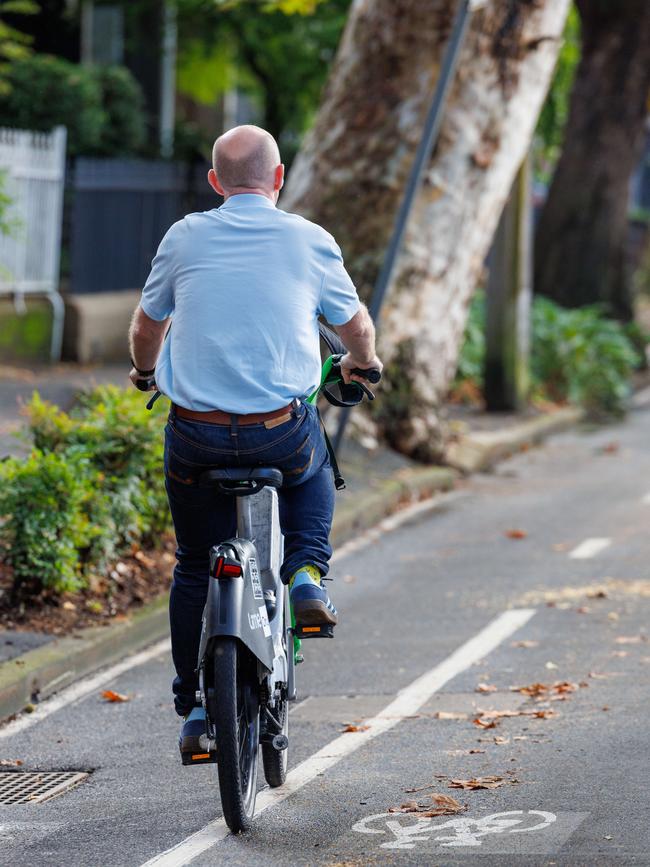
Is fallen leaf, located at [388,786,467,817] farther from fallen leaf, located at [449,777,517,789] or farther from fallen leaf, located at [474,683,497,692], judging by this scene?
fallen leaf, located at [474,683,497,692]

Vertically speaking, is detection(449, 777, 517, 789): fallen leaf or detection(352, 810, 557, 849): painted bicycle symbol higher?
detection(352, 810, 557, 849): painted bicycle symbol

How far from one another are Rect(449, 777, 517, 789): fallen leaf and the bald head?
2.00 metres

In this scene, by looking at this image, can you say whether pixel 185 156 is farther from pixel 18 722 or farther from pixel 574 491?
pixel 18 722

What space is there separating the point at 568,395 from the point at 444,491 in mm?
5764

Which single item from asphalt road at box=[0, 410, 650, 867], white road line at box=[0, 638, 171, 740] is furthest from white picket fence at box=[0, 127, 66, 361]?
white road line at box=[0, 638, 171, 740]

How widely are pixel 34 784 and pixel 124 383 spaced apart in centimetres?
959

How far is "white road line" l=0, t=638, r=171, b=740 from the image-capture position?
6.42m

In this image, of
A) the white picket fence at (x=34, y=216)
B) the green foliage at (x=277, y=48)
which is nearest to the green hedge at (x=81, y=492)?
the white picket fence at (x=34, y=216)

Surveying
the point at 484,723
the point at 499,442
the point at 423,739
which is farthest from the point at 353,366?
the point at 499,442

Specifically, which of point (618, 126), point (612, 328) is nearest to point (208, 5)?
point (618, 126)

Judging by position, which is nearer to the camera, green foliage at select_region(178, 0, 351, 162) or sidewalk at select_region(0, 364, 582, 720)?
sidewalk at select_region(0, 364, 582, 720)

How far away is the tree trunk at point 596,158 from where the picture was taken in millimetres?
21062

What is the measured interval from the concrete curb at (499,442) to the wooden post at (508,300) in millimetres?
571

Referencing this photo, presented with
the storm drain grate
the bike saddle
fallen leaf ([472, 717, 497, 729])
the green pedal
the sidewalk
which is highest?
the bike saddle
